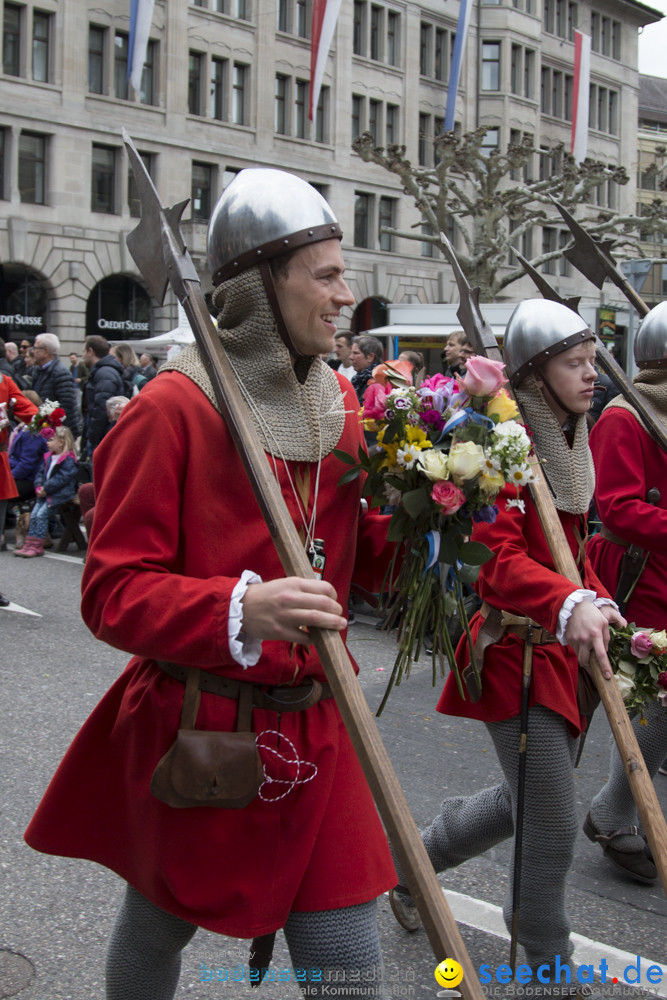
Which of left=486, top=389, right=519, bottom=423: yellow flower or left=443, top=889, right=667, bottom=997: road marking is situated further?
left=443, top=889, right=667, bottom=997: road marking

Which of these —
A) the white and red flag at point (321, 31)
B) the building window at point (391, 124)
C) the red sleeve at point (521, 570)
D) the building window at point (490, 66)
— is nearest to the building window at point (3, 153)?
the white and red flag at point (321, 31)

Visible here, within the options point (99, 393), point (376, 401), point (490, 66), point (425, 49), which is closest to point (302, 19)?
point (425, 49)

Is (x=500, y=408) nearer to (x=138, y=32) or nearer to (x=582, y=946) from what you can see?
(x=582, y=946)

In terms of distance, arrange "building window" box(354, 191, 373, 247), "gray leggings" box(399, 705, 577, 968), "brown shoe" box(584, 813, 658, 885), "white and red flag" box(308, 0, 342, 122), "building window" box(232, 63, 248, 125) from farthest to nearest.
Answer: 1. "building window" box(354, 191, 373, 247)
2. "building window" box(232, 63, 248, 125)
3. "white and red flag" box(308, 0, 342, 122)
4. "brown shoe" box(584, 813, 658, 885)
5. "gray leggings" box(399, 705, 577, 968)

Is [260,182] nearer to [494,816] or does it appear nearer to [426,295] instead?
[494,816]

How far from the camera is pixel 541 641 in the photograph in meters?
2.97

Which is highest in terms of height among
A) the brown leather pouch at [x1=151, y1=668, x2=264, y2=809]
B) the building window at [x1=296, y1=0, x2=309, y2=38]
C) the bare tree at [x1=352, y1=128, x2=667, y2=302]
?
the building window at [x1=296, y1=0, x2=309, y2=38]

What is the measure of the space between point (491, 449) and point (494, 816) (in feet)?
4.59

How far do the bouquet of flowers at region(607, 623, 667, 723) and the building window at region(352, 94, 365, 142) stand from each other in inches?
1434

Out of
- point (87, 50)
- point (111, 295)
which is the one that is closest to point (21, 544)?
point (111, 295)

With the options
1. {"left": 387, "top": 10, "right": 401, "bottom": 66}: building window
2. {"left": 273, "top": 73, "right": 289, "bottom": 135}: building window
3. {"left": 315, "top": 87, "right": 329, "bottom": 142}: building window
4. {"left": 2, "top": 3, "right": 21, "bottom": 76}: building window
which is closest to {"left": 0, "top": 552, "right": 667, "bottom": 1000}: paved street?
{"left": 2, "top": 3, "right": 21, "bottom": 76}: building window

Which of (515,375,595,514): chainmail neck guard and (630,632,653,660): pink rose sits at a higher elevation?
(515,375,595,514): chainmail neck guard

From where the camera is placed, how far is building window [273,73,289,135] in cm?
3447

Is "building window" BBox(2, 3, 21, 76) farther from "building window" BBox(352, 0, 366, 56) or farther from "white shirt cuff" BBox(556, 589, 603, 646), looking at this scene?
"white shirt cuff" BBox(556, 589, 603, 646)
